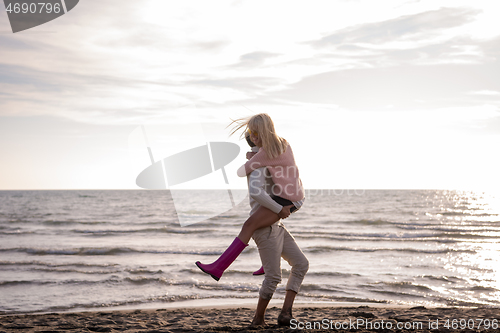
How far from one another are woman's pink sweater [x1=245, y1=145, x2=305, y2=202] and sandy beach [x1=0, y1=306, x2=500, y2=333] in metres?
1.29

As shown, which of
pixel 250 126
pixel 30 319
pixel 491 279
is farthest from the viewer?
pixel 491 279

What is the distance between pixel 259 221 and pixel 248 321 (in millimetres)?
1758

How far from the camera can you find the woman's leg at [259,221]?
339 cm

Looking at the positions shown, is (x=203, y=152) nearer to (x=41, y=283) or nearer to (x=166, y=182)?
(x=166, y=182)

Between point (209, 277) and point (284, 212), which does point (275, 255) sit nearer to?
point (284, 212)

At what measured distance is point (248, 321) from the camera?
455 centimetres

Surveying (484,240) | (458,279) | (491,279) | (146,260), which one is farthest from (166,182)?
(484,240)

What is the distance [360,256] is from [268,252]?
8.11m

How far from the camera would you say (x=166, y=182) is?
22.8 feet

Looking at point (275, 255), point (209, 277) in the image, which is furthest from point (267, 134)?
point (209, 277)

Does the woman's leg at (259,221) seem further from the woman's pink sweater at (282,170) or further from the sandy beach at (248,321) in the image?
the sandy beach at (248,321)

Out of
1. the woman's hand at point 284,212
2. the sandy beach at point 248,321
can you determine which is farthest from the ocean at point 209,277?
the woman's hand at point 284,212

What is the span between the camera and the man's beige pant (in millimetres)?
3471

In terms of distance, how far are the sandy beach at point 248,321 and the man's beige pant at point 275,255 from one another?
0.45 m
